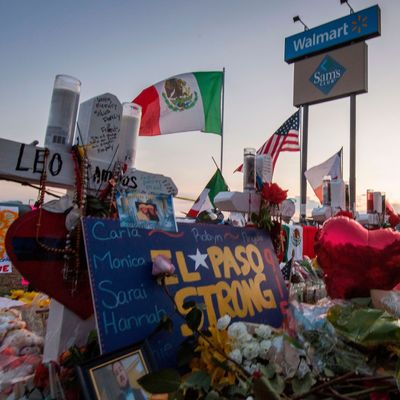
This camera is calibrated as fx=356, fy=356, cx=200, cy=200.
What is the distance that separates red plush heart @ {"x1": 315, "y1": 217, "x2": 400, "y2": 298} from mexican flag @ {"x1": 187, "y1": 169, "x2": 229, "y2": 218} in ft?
14.5

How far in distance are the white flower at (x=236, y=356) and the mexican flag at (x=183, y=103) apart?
585 cm

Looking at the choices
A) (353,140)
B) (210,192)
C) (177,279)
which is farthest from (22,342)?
(353,140)

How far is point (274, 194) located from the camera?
2.62m

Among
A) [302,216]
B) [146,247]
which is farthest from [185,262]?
[302,216]

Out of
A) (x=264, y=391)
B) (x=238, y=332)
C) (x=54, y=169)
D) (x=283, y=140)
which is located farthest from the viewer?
(x=283, y=140)

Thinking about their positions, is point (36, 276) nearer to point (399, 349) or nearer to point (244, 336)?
point (244, 336)

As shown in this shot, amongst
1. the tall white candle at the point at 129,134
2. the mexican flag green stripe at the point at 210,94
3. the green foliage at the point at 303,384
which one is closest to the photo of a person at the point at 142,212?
the tall white candle at the point at 129,134

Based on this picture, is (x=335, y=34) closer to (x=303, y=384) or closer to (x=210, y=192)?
(x=210, y=192)

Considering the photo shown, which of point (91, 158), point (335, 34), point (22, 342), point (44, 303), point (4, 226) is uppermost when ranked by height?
point (335, 34)

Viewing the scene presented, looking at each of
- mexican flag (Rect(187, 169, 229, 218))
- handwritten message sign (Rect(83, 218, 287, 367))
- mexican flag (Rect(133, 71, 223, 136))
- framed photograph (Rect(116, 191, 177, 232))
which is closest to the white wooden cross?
framed photograph (Rect(116, 191, 177, 232))

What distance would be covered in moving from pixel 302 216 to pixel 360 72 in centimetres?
1140

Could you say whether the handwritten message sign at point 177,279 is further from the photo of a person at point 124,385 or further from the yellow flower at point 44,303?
the yellow flower at point 44,303

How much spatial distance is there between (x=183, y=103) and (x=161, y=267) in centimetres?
562

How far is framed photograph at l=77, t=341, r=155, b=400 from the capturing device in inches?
44.7
